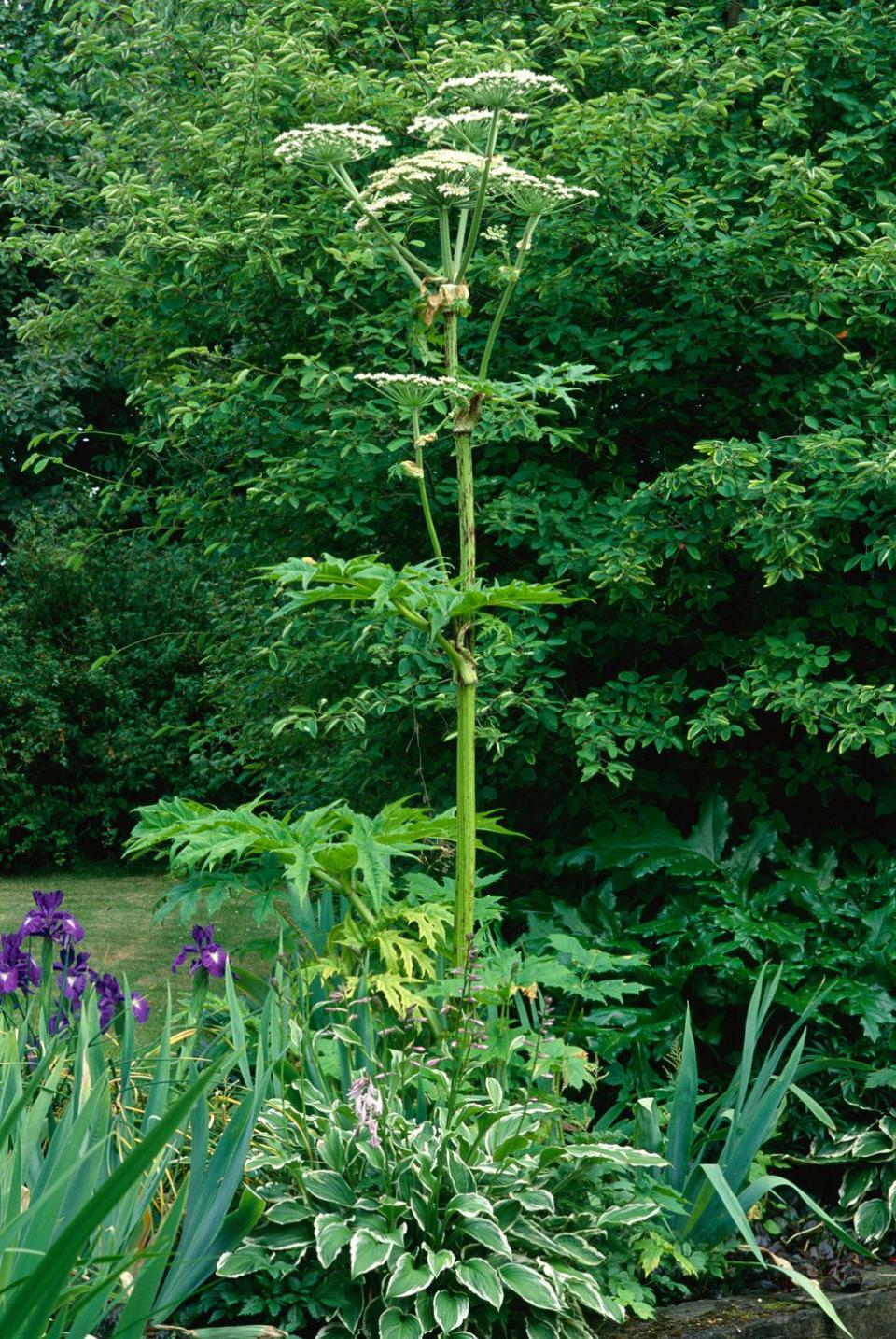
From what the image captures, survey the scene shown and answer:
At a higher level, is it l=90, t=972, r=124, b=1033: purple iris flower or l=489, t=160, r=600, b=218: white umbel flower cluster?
l=489, t=160, r=600, b=218: white umbel flower cluster

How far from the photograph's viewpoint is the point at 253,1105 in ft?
8.21

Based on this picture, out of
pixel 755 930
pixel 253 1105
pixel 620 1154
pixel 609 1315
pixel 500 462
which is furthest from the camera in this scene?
pixel 500 462

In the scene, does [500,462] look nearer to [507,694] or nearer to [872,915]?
[507,694]

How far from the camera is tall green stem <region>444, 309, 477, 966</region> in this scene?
3520 millimetres

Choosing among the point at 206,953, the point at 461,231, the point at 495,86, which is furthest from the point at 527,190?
the point at 206,953

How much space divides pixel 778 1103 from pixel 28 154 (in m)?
11.7

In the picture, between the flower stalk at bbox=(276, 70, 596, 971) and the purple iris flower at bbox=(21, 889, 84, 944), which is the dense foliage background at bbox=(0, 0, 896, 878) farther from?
the purple iris flower at bbox=(21, 889, 84, 944)

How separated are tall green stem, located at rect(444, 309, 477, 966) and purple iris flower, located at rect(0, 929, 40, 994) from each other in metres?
1.02

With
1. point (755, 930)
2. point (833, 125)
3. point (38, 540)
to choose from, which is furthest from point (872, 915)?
point (38, 540)

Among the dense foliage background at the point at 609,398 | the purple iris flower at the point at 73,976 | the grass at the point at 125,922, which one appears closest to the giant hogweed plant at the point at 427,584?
the purple iris flower at the point at 73,976

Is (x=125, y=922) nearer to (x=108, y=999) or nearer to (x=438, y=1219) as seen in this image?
(x=108, y=999)

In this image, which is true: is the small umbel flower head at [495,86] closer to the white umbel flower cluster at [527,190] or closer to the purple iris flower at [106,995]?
the white umbel flower cluster at [527,190]

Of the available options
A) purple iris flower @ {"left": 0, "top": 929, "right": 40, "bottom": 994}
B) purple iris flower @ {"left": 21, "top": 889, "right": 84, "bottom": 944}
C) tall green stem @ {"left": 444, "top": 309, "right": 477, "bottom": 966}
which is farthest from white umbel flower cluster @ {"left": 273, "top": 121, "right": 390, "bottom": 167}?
purple iris flower @ {"left": 0, "top": 929, "right": 40, "bottom": 994}

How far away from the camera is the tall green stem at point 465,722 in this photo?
352 cm
